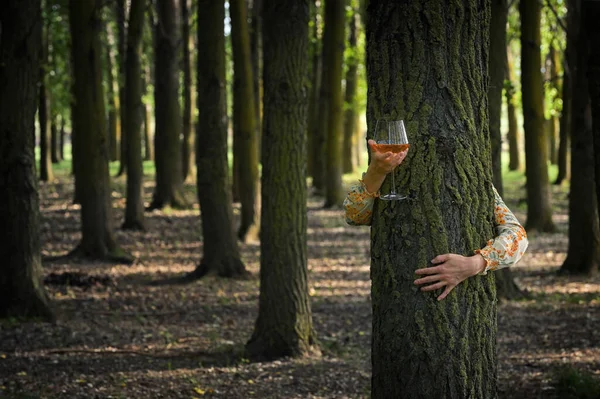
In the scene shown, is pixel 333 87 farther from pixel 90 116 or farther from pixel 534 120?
pixel 90 116

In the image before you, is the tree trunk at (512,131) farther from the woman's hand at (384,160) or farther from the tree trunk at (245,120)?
the woman's hand at (384,160)

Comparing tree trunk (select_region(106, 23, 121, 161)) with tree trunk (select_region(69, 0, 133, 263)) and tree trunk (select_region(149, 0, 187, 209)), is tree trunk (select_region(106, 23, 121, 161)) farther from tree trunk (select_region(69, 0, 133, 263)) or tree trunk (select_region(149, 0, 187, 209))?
tree trunk (select_region(69, 0, 133, 263))

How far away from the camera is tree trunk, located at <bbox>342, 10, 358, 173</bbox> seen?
3110cm

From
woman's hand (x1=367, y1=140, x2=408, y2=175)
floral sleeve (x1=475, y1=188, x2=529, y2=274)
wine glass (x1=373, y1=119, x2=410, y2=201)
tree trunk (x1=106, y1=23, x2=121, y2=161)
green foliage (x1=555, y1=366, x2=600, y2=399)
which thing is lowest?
green foliage (x1=555, y1=366, x2=600, y2=399)

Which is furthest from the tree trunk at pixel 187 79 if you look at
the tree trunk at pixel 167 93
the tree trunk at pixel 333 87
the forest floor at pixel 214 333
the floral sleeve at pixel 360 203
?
the floral sleeve at pixel 360 203

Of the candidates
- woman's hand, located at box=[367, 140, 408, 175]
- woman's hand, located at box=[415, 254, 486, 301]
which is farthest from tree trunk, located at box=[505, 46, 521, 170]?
woman's hand, located at box=[367, 140, 408, 175]

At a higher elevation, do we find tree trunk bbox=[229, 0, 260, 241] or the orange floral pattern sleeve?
tree trunk bbox=[229, 0, 260, 241]

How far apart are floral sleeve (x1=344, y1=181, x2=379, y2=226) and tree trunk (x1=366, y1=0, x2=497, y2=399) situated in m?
0.12

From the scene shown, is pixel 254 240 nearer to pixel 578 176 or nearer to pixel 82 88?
pixel 82 88

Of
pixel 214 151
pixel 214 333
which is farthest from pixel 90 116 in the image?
pixel 214 333

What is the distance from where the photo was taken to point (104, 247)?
1565 cm

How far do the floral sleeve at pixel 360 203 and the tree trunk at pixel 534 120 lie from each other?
12.6 metres

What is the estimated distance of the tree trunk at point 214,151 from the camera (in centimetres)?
1341

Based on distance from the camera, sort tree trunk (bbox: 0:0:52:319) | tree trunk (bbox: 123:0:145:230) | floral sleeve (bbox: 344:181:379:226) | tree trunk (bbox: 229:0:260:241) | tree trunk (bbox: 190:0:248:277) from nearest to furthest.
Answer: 1. floral sleeve (bbox: 344:181:379:226)
2. tree trunk (bbox: 0:0:52:319)
3. tree trunk (bbox: 190:0:248:277)
4. tree trunk (bbox: 229:0:260:241)
5. tree trunk (bbox: 123:0:145:230)
